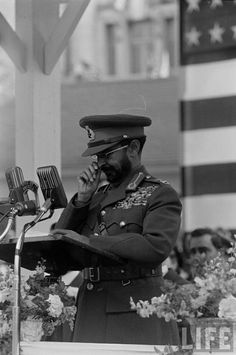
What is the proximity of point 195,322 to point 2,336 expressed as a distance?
3.02 ft

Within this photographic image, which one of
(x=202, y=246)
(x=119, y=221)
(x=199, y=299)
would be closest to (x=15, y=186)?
(x=119, y=221)

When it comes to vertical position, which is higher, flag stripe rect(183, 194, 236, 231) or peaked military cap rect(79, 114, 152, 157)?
peaked military cap rect(79, 114, 152, 157)

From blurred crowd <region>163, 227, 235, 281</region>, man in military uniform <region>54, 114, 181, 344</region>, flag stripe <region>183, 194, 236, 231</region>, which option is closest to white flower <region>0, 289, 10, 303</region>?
man in military uniform <region>54, 114, 181, 344</region>

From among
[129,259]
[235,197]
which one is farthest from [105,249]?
[235,197]

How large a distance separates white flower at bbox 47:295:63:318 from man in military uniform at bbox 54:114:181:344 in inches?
8.2

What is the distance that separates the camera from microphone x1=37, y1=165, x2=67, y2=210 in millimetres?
4660

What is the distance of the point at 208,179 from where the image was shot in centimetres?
959

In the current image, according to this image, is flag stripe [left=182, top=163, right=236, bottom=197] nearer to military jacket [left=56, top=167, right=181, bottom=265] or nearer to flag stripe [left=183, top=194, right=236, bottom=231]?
flag stripe [left=183, top=194, right=236, bottom=231]

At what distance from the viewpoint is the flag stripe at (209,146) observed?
9.34 m

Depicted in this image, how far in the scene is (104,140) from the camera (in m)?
5.06

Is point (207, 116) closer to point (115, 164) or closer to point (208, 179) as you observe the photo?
point (208, 179)

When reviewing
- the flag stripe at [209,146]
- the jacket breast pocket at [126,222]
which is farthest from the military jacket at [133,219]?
the flag stripe at [209,146]

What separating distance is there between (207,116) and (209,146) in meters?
0.25

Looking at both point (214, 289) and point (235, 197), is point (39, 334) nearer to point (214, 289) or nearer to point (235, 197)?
point (214, 289)
